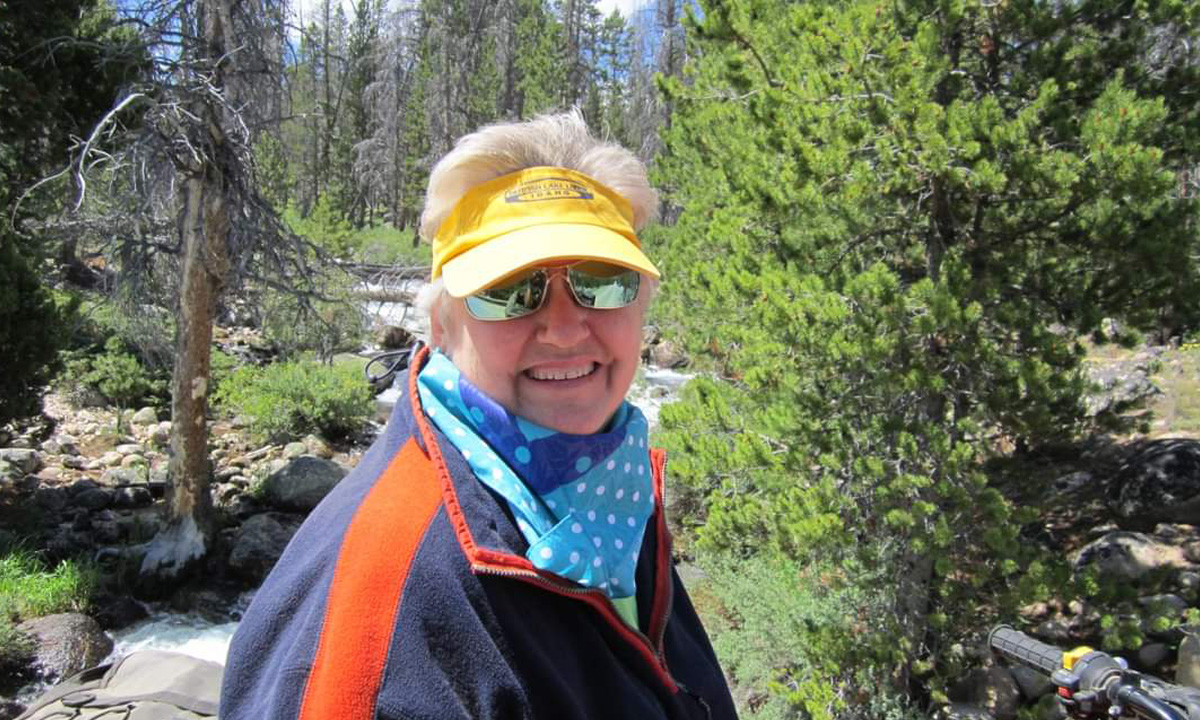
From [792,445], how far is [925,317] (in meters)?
1.09

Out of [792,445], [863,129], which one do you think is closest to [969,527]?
[792,445]

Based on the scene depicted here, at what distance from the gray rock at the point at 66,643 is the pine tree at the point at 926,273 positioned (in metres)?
5.29

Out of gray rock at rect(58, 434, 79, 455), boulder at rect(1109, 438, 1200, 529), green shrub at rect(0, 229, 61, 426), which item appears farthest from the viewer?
gray rock at rect(58, 434, 79, 455)

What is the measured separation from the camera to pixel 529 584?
1.16m

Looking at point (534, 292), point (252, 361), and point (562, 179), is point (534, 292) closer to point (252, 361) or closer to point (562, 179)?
point (562, 179)

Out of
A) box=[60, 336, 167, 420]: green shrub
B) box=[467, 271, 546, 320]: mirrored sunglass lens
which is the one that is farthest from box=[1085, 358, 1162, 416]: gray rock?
box=[60, 336, 167, 420]: green shrub

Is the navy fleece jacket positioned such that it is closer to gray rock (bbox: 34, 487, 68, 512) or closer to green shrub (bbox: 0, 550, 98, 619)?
green shrub (bbox: 0, 550, 98, 619)

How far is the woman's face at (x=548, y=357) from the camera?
1.35 m

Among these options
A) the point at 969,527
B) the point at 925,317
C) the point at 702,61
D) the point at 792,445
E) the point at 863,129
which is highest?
the point at 702,61

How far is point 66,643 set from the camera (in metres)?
6.48

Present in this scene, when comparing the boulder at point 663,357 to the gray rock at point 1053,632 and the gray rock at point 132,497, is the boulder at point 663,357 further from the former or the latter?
the gray rock at point 1053,632

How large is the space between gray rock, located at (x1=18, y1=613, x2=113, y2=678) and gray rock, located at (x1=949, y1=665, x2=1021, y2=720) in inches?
266

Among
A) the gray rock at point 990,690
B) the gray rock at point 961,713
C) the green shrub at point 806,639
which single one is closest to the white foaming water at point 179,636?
the green shrub at point 806,639

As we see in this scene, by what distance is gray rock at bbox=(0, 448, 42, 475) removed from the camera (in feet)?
32.0
